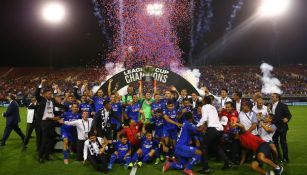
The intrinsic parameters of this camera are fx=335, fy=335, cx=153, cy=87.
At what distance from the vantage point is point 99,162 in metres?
8.98

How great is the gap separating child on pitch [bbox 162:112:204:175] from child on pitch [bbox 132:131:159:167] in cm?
78

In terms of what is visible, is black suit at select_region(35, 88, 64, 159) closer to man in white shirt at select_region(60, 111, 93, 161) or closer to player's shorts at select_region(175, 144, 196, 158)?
man in white shirt at select_region(60, 111, 93, 161)

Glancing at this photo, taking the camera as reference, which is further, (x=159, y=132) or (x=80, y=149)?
(x=159, y=132)

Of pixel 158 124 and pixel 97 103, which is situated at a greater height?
pixel 97 103

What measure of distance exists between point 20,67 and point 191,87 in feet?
189

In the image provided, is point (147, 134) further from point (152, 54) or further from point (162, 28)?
point (152, 54)

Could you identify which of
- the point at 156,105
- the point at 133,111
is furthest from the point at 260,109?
the point at 133,111

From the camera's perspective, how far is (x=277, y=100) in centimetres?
940

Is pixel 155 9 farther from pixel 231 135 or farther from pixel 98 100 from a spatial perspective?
pixel 231 135

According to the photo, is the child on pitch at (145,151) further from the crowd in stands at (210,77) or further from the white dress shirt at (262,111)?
the crowd in stands at (210,77)

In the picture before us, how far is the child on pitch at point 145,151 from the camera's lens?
30.0ft

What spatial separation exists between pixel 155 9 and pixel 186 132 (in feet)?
74.5

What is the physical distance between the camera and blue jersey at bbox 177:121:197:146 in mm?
8266

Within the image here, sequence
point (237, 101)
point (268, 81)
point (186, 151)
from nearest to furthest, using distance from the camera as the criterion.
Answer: point (186, 151) < point (237, 101) < point (268, 81)
